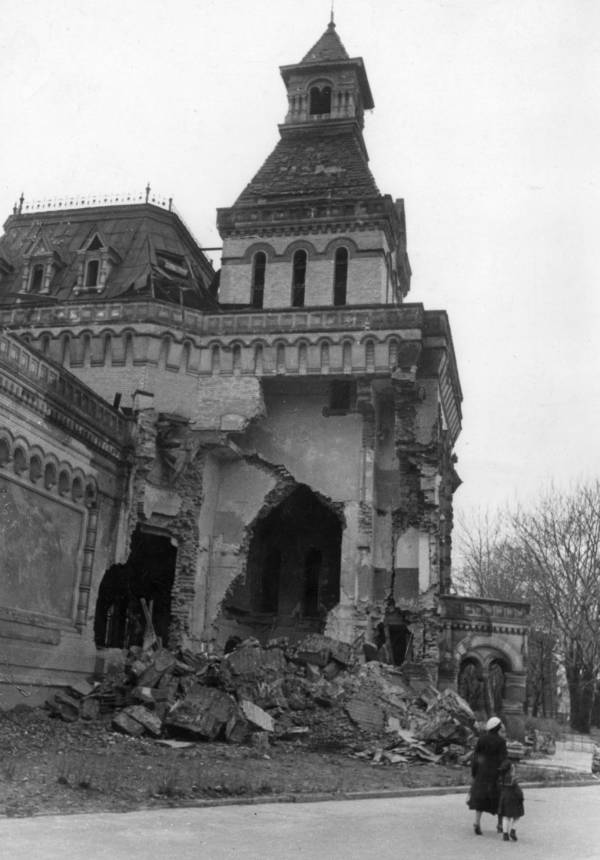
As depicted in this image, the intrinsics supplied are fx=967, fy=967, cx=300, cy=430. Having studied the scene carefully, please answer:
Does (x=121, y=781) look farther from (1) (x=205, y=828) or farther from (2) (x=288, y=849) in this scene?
(2) (x=288, y=849)

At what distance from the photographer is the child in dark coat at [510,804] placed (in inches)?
417

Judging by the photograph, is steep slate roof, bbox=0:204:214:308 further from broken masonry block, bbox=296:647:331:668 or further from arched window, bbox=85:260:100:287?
broken masonry block, bbox=296:647:331:668

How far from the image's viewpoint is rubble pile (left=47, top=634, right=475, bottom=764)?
1842 cm

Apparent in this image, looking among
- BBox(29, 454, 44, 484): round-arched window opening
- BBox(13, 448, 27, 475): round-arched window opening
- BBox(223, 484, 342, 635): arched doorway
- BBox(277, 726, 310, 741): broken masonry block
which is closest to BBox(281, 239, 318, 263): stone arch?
BBox(223, 484, 342, 635): arched doorway

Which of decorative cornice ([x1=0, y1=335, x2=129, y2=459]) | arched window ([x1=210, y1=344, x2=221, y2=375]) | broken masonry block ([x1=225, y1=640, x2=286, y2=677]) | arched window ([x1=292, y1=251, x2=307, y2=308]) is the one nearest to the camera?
decorative cornice ([x1=0, y1=335, x2=129, y2=459])

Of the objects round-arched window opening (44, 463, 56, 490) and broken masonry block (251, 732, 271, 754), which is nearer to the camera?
broken masonry block (251, 732, 271, 754)

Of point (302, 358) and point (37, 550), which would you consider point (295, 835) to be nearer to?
point (37, 550)

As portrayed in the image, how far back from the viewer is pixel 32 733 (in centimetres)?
1738

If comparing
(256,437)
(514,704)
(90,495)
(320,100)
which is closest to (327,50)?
(320,100)

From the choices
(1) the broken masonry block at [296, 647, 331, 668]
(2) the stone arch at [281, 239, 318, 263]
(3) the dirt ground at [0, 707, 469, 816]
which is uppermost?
(2) the stone arch at [281, 239, 318, 263]

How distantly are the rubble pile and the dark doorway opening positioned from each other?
121 inches

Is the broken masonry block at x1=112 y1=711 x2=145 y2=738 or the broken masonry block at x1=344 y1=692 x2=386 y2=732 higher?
the broken masonry block at x1=344 y1=692 x2=386 y2=732

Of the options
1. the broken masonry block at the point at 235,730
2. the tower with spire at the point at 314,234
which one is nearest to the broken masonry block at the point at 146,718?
the broken masonry block at the point at 235,730

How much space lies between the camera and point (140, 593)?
91.6 feet
